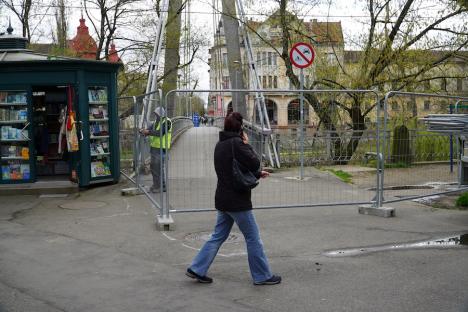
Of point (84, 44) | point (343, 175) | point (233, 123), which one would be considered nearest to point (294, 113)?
point (343, 175)

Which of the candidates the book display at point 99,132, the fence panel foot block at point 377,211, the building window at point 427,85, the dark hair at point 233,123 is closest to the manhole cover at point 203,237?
the dark hair at point 233,123

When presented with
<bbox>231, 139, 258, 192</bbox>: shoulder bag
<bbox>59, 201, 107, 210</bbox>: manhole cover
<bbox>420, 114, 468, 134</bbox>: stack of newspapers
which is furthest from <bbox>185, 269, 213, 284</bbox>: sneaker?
<bbox>420, 114, 468, 134</bbox>: stack of newspapers

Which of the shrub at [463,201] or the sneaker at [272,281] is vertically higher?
the shrub at [463,201]

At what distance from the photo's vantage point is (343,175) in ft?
44.1

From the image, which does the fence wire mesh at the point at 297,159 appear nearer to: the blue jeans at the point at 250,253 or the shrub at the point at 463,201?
the shrub at the point at 463,201

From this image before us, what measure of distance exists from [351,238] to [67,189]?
668 centimetres

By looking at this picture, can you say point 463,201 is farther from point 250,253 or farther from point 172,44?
point 172,44

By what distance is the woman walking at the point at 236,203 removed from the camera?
5719mm

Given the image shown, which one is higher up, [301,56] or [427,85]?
[301,56]

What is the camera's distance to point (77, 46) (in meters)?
24.1

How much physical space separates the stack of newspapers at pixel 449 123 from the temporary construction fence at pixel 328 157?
583mm

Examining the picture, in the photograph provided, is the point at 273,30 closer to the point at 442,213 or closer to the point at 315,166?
the point at 315,166

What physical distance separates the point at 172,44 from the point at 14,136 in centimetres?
1262

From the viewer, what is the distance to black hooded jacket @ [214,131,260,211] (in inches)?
225
